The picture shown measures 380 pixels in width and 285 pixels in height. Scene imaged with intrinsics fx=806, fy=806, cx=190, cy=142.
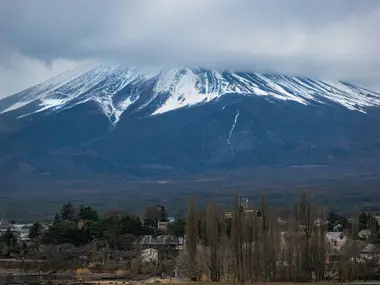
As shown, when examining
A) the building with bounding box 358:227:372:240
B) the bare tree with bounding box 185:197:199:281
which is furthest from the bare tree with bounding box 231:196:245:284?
the building with bounding box 358:227:372:240

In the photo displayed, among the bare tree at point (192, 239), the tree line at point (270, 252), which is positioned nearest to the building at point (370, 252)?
the tree line at point (270, 252)

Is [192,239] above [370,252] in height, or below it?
above

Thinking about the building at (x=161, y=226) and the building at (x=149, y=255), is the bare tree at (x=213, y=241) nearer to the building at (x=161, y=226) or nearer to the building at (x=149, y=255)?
the building at (x=149, y=255)

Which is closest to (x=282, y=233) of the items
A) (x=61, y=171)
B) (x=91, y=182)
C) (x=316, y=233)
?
(x=316, y=233)

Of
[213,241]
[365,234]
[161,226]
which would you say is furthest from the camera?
[161,226]

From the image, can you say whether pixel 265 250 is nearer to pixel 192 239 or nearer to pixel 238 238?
pixel 238 238

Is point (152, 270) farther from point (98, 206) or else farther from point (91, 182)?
point (91, 182)

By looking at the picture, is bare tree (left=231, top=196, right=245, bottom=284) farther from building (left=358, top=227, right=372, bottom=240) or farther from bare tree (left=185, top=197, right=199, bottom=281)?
building (left=358, top=227, right=372, bottom=240)

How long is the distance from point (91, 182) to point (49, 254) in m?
106

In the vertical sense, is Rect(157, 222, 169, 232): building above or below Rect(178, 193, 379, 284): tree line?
above

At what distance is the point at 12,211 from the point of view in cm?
15175

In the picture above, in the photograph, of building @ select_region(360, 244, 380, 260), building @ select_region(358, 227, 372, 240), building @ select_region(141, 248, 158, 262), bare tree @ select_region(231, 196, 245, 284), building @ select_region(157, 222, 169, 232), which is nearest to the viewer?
bare tree @ select_region(231, 196, 245, 284)

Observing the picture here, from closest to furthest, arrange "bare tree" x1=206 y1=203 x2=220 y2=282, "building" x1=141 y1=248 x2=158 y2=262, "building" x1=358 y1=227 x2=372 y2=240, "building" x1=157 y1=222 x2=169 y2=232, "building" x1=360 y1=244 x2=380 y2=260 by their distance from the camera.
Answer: "bare tree" x1=206 y1=203 x2=220 y2=282 < "building" x1=360 y1=244 x2=380 y2=260 < "building" x1=141 y1=248 x2=158 y2=262 < "building" x1=358 y1=227 x2=372 y2=240 < "building" x1=157 y1=222 x2=169 y2=232

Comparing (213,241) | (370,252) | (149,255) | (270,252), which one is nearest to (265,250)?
(270,252)
